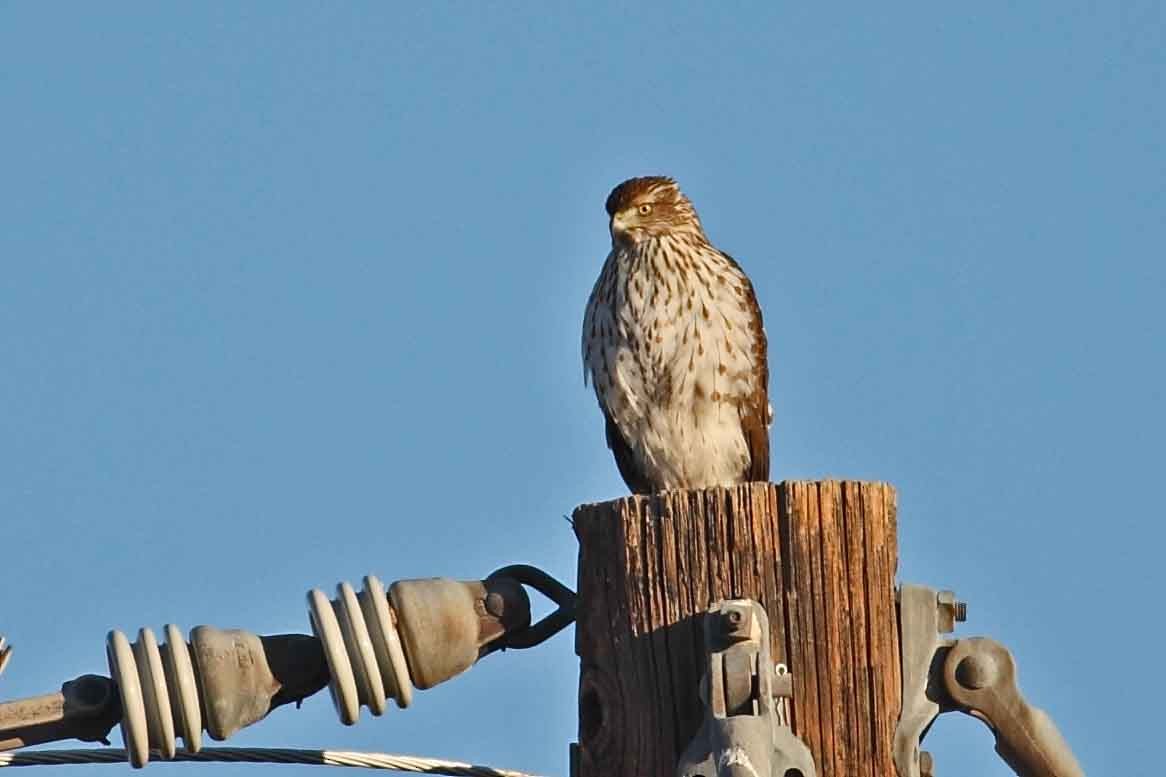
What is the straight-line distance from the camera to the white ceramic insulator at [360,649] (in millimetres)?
4090

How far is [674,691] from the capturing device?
12.5ft

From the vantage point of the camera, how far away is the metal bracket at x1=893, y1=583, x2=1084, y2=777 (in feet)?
12.7

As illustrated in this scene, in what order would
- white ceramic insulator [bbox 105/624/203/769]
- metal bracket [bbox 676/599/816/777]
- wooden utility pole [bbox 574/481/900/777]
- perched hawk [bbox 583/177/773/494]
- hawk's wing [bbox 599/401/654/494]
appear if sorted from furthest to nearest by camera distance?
hawk's wing [bbox 599/401/654/494] → perched hawk [bbox 583/177/773/494] → white ceramic insulator [bbox 105/624/203/769] → wooden utility pole [bbox 574/481/900/777] → metal bracket [bbox 676/599/816/777]

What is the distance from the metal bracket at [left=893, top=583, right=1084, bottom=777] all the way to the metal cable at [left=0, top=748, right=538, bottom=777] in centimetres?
91

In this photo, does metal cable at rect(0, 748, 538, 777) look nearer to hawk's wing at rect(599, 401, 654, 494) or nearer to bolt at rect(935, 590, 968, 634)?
bolt at rect(935, 590, 968, 634)

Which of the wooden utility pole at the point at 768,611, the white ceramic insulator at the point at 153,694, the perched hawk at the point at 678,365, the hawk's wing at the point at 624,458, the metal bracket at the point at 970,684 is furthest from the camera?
the hawk's wing at the point at 624,458

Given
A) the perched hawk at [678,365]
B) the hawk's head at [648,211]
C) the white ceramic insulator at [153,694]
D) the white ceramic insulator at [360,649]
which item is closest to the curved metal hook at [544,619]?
the white ceramic insulator at [360,649]

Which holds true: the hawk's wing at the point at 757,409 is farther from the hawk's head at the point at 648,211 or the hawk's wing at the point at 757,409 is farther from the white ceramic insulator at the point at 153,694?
the white ceramic insulator at the point at 153,694

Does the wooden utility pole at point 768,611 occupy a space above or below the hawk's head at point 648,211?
below

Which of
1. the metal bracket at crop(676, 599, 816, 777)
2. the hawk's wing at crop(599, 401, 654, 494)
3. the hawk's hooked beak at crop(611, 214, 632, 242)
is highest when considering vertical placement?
the hawk's hooked beak at crop(611, 214, 632, 242)

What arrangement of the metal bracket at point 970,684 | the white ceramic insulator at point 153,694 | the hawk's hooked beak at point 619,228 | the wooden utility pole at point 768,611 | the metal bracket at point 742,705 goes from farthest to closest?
1. the hawk's hooked beak at point 619,228
2. the white ceramic insulator at point 153,694
3. the metal bracket at point 970,684
4. the wooden utility pole at point 768,611
5. the metal bracket at point 742,705

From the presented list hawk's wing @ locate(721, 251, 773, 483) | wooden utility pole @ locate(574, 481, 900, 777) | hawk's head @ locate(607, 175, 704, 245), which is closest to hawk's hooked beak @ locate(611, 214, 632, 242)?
hawk's head @ locate(607, 175, 704, 245)

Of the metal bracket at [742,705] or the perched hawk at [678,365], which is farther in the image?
the perched hawk at [678,365]

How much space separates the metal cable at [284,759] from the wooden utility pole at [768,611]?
17.1 inches
